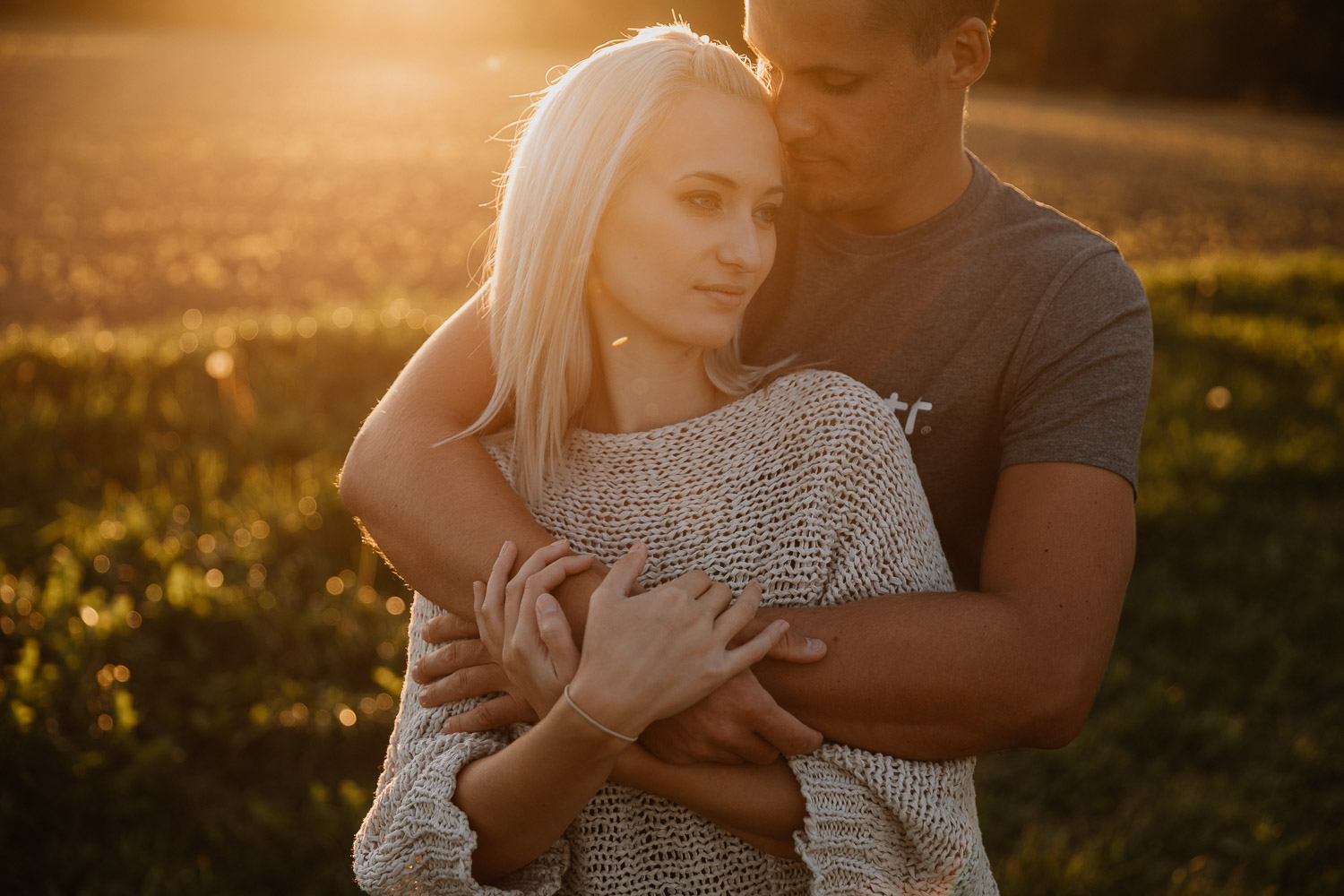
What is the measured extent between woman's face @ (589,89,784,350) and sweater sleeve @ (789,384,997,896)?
0.39 meters

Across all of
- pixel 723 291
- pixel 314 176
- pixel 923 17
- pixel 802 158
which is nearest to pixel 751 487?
pixel 723 291

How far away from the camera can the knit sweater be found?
74.8 inches

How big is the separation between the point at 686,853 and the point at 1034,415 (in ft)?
4.01

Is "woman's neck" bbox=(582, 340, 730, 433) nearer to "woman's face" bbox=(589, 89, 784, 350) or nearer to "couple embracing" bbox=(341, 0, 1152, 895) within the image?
"couple embracing" bbox=(341, 0, 1152, 895)

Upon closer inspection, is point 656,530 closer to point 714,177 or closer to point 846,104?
point 714,177

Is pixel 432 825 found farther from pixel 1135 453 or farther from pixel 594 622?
pixel 1135 453

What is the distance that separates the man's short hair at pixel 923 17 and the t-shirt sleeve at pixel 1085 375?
0.71m

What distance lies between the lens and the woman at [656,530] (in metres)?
1.87

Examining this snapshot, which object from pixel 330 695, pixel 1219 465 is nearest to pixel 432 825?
pixel 330 695

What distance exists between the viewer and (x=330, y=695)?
13.0ft

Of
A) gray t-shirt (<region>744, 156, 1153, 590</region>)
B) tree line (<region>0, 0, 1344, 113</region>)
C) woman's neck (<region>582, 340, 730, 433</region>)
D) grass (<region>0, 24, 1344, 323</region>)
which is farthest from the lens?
tree line (<region>0, 0, 1344, 113</region>)

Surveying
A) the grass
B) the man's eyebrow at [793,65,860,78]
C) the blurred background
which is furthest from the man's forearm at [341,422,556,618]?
the grass

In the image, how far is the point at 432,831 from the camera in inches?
78.0

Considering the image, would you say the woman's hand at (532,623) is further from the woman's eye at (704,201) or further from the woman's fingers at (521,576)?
the woman's eye at (704,201)
